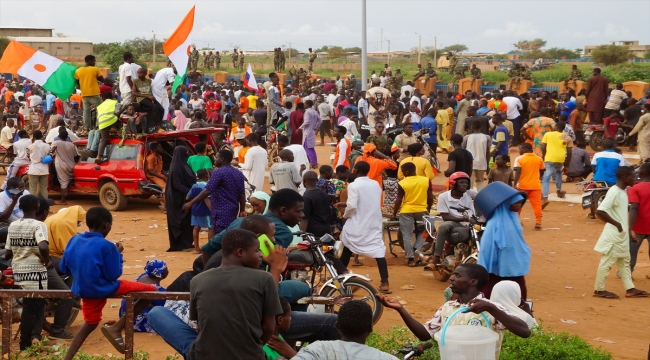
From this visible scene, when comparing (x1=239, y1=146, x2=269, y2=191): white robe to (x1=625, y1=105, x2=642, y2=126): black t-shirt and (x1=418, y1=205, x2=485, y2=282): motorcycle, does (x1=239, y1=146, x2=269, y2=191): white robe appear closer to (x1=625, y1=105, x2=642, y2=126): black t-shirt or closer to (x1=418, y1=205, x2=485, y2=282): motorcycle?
(x1=418, y1=205, x2=485, y2=282): motorcycle

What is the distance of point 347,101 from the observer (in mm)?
25594

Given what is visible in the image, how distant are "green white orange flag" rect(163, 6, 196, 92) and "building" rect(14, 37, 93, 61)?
63351mm

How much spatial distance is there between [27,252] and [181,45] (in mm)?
8443

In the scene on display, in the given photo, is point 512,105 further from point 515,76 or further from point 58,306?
point 58,306

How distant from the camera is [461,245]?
9844 millimetres

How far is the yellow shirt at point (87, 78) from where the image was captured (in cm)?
1597

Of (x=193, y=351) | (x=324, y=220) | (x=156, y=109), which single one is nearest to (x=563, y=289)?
(x=324, y=220)

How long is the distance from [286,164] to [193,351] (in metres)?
7.24

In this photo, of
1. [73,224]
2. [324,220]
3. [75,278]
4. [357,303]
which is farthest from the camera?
[324,220]

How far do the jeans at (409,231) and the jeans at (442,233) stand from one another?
2.31 ft

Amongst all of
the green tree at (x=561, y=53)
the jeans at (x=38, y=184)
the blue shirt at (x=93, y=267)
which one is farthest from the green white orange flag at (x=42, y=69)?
the green tree at (x=561, y=53)

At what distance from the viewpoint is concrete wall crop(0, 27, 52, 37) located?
284 feet

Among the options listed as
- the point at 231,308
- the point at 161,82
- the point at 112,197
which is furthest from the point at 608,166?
the point at 231,308

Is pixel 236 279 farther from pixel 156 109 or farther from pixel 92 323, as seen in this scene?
pixel 156 109
